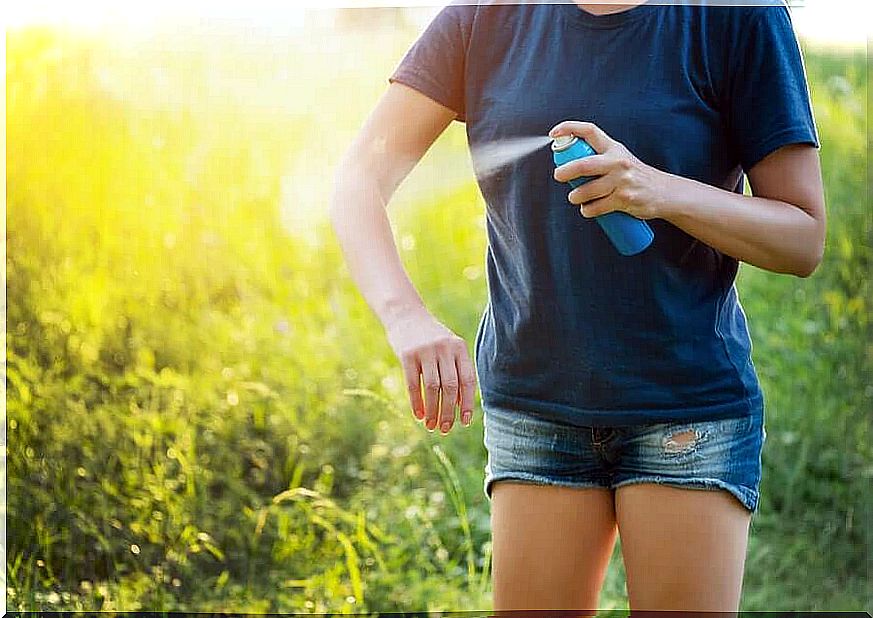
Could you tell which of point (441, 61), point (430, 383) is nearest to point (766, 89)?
point (441, 61)

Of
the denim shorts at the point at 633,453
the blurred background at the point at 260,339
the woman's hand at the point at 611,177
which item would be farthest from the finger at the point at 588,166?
the blurred background at the point at 260,339

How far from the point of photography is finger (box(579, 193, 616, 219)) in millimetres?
1105

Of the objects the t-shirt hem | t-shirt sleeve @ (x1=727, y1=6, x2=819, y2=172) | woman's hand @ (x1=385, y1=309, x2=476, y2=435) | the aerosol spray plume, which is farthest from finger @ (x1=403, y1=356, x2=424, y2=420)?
t-shirt sleeve @ (x1=727, y1=6, x2=819, y2=172)

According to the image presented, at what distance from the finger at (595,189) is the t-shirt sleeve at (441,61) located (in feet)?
0.76

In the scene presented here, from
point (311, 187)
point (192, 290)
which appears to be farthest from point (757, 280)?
point (192, 290)

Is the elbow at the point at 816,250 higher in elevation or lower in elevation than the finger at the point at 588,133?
lower

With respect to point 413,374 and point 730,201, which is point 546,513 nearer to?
point 413,374

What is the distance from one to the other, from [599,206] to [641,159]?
92 mm

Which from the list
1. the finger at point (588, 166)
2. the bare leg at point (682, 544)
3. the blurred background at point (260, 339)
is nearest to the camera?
the finger at point (588, 166)

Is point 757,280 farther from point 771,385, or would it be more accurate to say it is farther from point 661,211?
point 661,211

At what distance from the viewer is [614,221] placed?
1129 millimetres

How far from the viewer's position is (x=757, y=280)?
7.53 ft

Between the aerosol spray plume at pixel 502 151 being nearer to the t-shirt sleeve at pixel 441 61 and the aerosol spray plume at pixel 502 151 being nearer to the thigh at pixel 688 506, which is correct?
the t-shirt sleeve at pixel 441 61

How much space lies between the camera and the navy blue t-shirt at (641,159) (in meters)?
1.15
